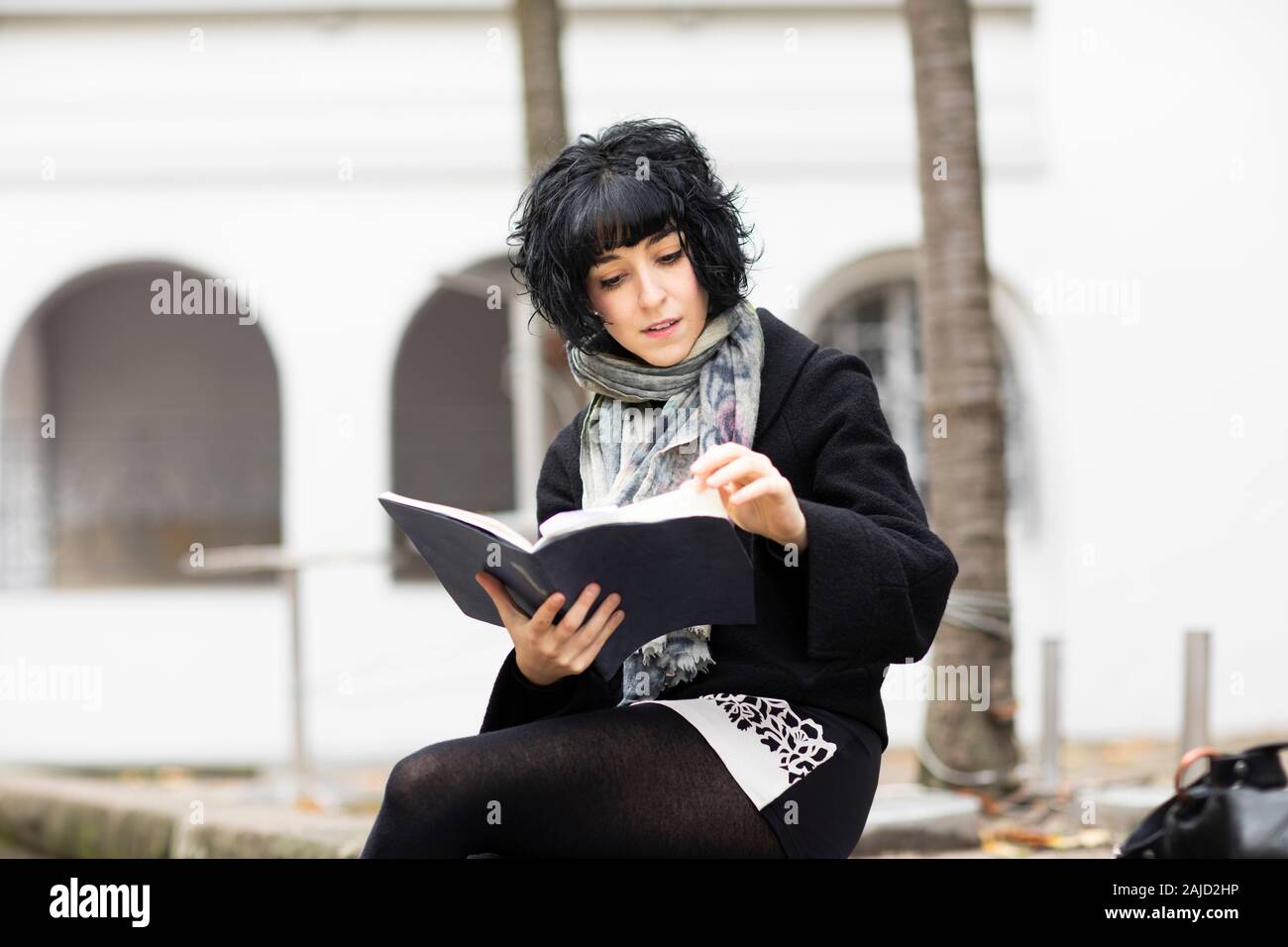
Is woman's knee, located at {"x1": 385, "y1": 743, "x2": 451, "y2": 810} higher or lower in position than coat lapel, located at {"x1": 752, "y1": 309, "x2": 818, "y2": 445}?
lower

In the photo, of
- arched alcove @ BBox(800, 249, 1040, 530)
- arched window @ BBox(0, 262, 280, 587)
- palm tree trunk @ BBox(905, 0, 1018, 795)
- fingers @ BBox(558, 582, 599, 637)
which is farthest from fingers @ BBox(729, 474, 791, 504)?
arched window @ BBox(0, 262, 280, 587)

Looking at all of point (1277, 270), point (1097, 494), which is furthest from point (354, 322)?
point (1277, 270)

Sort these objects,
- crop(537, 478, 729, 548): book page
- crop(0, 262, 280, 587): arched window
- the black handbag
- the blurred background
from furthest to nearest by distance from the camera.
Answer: crop(0, 262, 280, 587): arched window
the blurred background
the black handbag
crop(537, 478, 729, 548): book page

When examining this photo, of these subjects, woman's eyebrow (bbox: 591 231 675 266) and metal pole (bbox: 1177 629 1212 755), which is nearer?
woman's eyebrow (bbox: 591 231 675 266)

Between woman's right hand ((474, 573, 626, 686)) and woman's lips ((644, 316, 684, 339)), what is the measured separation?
18.5 inches

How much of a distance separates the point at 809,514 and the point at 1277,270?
25.6 feet

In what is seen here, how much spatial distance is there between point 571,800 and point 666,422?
59 centimetres

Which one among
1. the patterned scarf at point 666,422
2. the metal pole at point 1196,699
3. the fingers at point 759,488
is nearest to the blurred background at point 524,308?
the metal pole at point 1196,699

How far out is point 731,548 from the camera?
1.78 metres

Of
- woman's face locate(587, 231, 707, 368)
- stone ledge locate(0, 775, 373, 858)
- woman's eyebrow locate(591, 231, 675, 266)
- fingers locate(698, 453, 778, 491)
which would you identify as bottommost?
stone ledge locate(0, 775, 373, 858)

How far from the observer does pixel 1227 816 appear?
6.93 ft

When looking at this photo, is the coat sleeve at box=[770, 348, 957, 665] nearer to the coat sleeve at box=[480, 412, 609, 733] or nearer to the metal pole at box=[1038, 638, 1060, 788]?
the coat sleeve at box=[480, 412, 609, 733]

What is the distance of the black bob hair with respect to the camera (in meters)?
2.15

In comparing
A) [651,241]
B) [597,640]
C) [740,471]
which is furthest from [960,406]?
[740,471]
